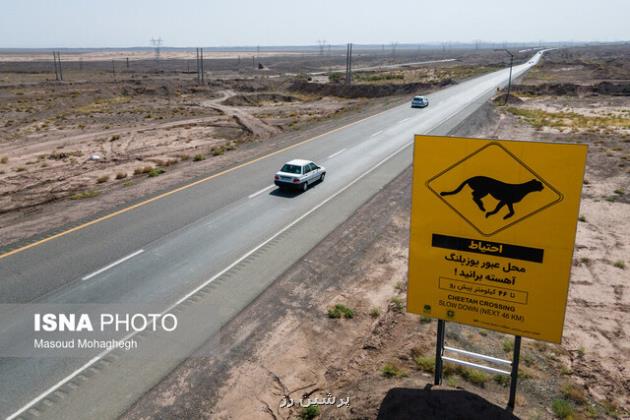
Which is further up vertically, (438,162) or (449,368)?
(438,162)

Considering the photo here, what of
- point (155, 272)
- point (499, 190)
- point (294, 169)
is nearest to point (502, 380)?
point (499, 190)

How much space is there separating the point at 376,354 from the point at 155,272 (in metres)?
7.64

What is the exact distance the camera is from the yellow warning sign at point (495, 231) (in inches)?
300

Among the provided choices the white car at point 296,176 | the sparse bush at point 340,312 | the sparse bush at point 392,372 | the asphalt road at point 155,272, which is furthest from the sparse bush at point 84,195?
the sparse bush at point 392,372

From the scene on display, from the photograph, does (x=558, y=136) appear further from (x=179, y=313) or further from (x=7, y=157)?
(x=7, y=157)

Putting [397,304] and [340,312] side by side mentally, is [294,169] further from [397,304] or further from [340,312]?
[340,312]

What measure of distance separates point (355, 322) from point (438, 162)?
19.5ft

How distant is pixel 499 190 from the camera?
25.9 ft

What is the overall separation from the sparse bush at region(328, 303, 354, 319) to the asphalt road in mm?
2344

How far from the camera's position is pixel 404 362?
10.7m

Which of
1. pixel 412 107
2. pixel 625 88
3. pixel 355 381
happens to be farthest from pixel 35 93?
pixel 625 88

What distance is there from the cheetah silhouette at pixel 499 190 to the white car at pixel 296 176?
659 inches

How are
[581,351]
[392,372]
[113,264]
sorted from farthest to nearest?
[113,264] → [581,351] → [392,372]

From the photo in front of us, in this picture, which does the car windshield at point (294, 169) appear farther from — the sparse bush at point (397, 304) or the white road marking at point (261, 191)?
the sparse bush at point (397, 304)
